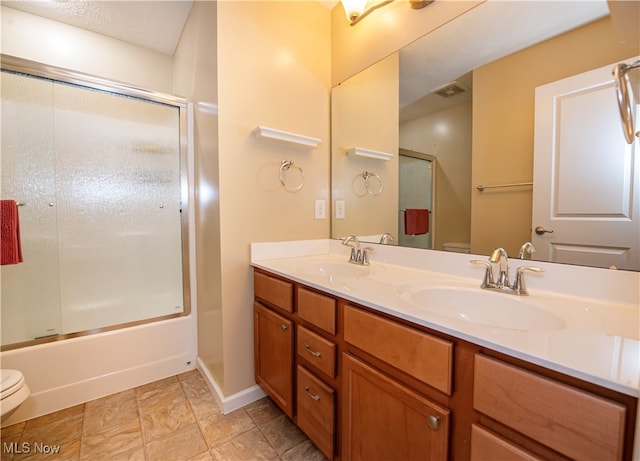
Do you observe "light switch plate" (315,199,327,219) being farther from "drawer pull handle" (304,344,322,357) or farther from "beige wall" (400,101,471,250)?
"drawer pull handle" (304,344,322,357)

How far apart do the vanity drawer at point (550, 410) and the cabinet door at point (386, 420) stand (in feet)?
0.47

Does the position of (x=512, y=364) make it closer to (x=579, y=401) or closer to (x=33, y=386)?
(x=579, y=401)

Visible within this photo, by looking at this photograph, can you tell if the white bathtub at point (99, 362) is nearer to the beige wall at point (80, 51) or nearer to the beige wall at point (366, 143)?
the beige wall at point (366, 143)

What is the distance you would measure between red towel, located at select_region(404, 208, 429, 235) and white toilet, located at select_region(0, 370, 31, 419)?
6.15 ft

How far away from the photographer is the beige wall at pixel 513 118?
854 mm

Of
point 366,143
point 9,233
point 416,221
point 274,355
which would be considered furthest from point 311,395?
point 9,233

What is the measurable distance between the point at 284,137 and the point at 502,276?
1.24 meters

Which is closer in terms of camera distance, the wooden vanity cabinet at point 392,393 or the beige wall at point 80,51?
the wooden vanity cabinet at point 392,393

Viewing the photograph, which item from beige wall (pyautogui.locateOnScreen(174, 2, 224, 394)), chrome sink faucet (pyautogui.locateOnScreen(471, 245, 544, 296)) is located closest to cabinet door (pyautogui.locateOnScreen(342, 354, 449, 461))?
chrome sink faucet (pyautogui.locateOnScreen(471, 245, 544, 296))

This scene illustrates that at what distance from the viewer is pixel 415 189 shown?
1.41 meters

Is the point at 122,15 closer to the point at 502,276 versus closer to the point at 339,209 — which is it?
the point at 339,209

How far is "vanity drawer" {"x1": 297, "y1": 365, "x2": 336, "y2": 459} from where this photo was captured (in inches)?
39.4

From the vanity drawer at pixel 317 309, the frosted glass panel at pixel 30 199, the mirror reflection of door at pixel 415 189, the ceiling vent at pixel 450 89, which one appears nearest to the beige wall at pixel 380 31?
the ceiling vent at pixel 450 89

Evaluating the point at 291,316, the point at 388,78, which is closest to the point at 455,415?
the point at 291,316
